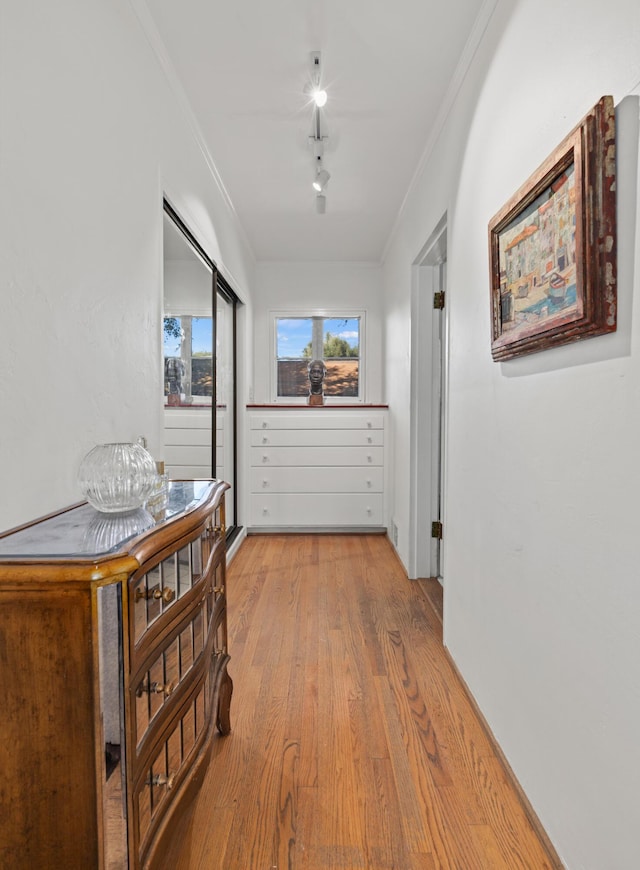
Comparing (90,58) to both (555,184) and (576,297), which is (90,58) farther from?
(576,297)

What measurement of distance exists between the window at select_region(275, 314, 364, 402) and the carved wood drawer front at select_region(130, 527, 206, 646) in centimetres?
383

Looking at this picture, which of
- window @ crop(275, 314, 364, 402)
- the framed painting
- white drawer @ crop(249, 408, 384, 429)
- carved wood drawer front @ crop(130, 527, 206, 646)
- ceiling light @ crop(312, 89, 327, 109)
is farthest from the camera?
window @ crop(275, 314, 364, 402)

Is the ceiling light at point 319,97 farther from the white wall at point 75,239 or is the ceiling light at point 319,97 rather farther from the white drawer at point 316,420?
the white drawer at point 316,420

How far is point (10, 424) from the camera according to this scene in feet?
3.52

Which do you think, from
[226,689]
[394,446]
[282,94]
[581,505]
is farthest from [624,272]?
[394,446]

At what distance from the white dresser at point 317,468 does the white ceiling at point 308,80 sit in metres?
1.71

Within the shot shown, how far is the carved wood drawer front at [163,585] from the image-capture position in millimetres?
893

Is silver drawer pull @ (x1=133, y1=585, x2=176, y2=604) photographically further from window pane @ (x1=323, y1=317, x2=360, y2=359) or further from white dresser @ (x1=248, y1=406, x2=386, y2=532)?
window pane @ (x1=323, y1=317, x2=360, y2=359)

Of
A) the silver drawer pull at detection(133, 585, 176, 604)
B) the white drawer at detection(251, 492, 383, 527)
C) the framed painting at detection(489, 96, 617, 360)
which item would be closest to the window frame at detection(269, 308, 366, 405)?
the white drawer at detection(251, 492, 383, 527)

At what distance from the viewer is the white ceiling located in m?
1.77

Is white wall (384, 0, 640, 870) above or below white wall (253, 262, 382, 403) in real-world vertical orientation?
below

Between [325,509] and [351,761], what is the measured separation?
2.82 metres

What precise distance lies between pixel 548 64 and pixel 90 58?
4.04 feet

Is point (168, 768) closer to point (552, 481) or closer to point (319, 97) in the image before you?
point (552, 481)
